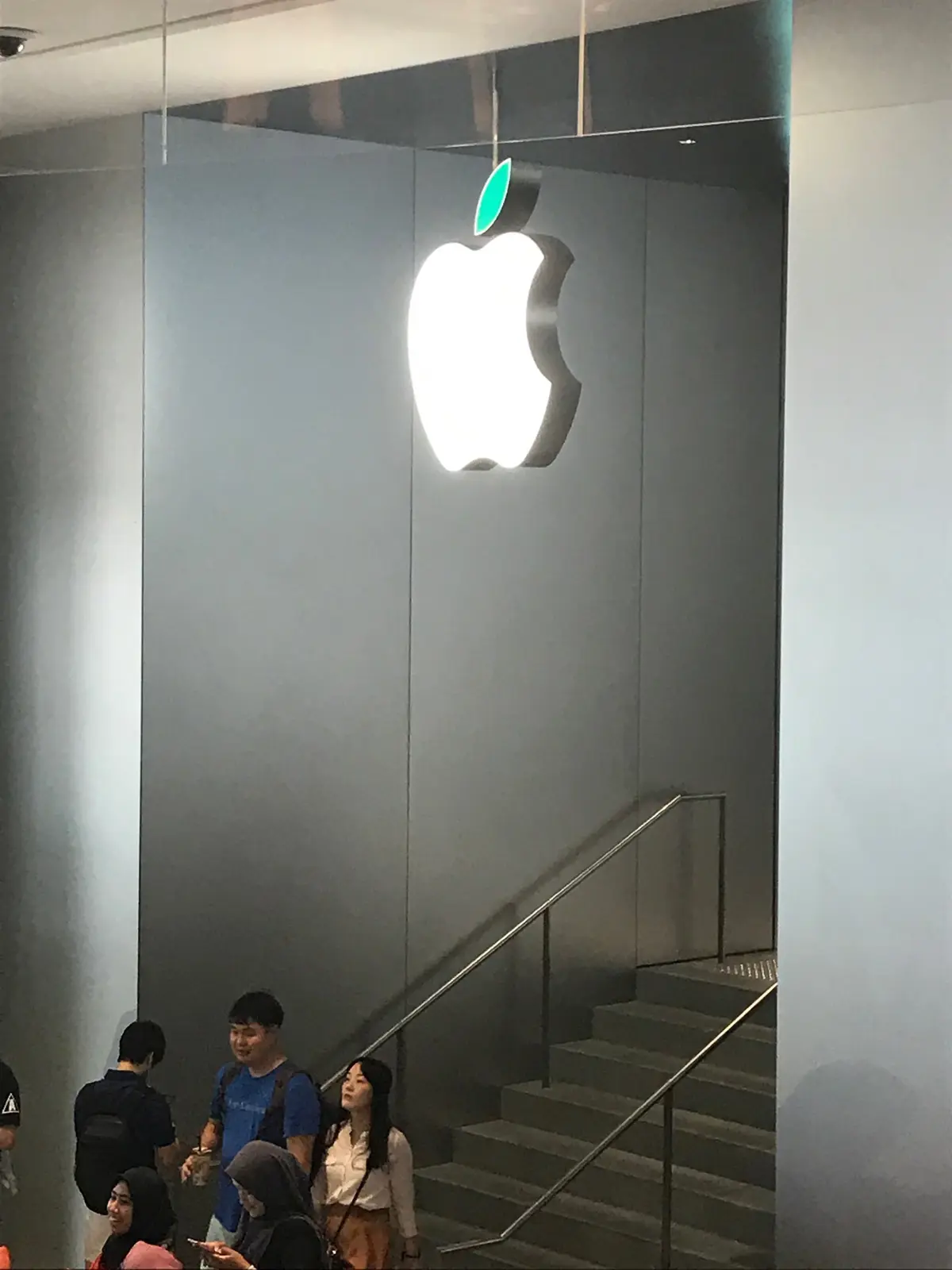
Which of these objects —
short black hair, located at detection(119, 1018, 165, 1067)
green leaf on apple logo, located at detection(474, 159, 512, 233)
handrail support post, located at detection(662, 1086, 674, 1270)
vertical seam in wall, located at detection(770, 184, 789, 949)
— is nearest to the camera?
green leaf on apple logo, located at detection(474, 159, 512, 233)

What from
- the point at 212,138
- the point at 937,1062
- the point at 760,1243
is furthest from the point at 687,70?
the point at 760,1243

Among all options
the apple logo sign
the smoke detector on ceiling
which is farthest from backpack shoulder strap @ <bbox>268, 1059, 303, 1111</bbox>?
the smoke detector on ceiling

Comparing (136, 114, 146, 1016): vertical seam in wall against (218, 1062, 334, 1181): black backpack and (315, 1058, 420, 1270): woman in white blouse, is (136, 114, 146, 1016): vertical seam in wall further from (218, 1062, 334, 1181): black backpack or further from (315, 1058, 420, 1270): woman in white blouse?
(315, 1058, 420, 1270): woman in white blouse

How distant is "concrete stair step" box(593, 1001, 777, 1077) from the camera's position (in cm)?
397

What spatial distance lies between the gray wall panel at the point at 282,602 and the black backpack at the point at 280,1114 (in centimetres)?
6

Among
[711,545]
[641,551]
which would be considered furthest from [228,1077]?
[711,545]

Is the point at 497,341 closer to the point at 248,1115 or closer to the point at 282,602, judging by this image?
the point at 282,602

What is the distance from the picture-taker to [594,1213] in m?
4.08

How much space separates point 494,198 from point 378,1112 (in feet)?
6.85

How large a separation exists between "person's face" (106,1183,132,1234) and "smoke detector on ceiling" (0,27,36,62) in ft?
9.01

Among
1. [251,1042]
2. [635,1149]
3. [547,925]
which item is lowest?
[635,1149]

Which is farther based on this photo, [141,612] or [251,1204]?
[141,612]

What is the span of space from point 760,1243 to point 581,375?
6.28ft

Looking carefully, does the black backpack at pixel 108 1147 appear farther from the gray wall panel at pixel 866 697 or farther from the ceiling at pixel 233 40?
the ceiling at pixel 233 40
